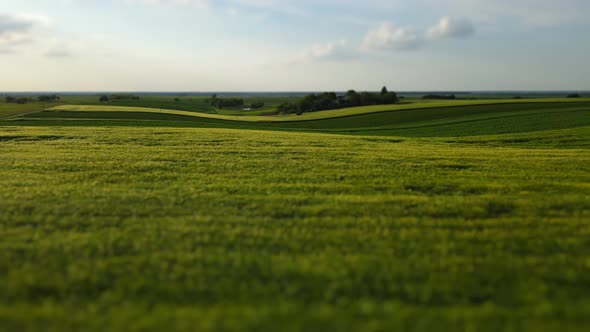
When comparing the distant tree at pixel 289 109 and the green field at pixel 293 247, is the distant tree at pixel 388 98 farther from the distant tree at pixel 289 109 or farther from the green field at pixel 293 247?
the green field at pixel 293 247

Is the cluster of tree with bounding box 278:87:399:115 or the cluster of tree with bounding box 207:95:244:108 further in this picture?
the cluster of tree with bounding box 207:95:244:108

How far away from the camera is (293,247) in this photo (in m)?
7.29

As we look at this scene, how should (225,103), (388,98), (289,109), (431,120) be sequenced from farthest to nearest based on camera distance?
(225,103)
(289,109)
(388,98)
(431,120)

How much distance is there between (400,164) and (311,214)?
792 cm

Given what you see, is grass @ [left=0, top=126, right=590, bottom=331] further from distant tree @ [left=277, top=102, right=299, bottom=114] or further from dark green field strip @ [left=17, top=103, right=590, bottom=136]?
distant tree @ [left=277, top=102, right=299, bottom=114]

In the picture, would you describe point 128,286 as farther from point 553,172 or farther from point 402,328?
point 553,172

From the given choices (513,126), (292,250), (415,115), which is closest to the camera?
(292,250)

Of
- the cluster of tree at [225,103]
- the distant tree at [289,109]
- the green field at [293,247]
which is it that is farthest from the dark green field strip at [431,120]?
the cluster of tree at [225,103]

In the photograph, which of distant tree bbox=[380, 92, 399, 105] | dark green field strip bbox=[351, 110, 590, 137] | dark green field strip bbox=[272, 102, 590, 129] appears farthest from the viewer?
distant tree bbox=[380, 92, 399, 105]

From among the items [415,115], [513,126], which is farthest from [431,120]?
[513,126]

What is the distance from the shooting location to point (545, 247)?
24.0ft

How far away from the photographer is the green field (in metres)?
5.22

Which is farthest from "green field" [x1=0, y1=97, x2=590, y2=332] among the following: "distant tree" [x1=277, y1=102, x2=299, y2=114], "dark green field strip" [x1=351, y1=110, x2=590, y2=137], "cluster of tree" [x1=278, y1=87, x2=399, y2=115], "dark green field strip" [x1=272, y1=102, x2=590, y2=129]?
"distant tree" [x1=277, y1=102, x2=299, y2=114]

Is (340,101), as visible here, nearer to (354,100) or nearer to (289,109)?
(354,100)
